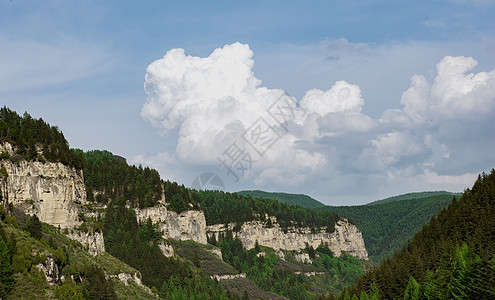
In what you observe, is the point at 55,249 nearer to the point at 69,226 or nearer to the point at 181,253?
the point at 69,226

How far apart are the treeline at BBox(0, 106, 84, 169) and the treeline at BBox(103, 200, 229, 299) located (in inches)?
1256

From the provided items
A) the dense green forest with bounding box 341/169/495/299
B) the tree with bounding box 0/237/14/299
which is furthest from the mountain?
the dense green forest with bounding box 341/169/495/299

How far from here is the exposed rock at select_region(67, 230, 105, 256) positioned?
134125 mm

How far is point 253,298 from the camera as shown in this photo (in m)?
191

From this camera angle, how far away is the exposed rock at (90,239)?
440 ft

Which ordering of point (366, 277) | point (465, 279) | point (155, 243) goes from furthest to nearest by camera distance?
point (155, 243) < point (366, 277) < point (465, 279)

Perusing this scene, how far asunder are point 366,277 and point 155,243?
258 feet

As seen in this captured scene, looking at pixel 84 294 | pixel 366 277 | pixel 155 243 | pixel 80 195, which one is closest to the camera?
pixel 84 294

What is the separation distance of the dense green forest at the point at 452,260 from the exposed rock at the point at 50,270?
57.4 m

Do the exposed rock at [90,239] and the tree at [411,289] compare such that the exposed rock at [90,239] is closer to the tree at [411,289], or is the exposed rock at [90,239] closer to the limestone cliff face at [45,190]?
the limestone cliff face at [45,190]

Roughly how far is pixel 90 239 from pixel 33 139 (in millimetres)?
27133

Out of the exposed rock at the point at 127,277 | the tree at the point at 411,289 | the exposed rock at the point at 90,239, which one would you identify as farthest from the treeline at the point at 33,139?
the tree at the point at 411,289

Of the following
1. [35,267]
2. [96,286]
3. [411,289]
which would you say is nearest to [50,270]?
[35,267]

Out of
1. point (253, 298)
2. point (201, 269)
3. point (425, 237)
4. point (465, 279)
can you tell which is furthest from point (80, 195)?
point (465, 279)
